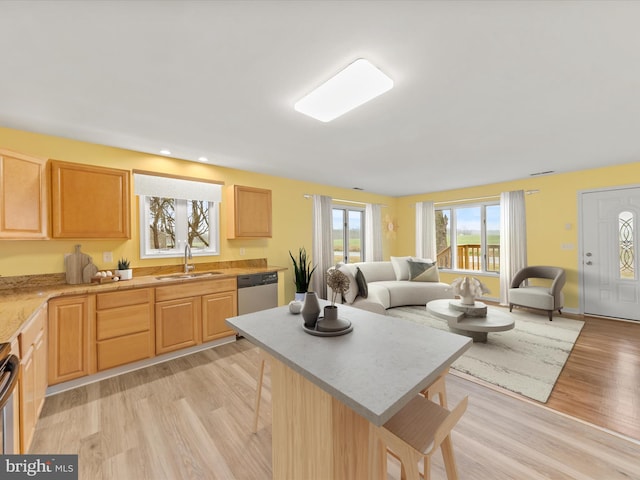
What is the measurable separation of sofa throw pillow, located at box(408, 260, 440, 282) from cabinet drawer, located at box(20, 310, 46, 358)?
16.2 feet

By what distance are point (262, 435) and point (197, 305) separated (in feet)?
5.63

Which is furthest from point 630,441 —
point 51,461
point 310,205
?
point 310,205

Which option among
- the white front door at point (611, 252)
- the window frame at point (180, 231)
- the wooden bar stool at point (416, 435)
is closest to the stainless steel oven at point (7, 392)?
the wooden bar stool at point (416, 435)

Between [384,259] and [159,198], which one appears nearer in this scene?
[159,198]

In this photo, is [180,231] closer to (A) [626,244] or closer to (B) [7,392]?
(B) [7,392]

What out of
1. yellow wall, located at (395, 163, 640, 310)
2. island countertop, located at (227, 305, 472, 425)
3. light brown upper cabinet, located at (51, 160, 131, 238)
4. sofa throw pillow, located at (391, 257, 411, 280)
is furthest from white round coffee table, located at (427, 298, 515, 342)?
light brown upper cabinet, located at (51, 160, 131, 238)

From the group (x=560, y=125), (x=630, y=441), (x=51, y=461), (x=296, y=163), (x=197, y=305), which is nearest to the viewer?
(x=51, y=461)

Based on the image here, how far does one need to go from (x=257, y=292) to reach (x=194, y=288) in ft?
2.63

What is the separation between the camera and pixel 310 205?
16.2 ft

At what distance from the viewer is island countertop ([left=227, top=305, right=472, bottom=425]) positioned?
0.82m

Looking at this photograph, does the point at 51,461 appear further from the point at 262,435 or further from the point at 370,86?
the point at 370,86

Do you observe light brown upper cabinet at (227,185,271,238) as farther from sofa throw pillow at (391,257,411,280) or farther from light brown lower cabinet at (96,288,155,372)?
sofa throw pillow at (391,257,411,280)

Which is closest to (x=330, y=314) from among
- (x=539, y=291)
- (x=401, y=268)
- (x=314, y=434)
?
(x=314, y=434)

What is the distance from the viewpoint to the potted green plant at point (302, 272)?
4410mm
